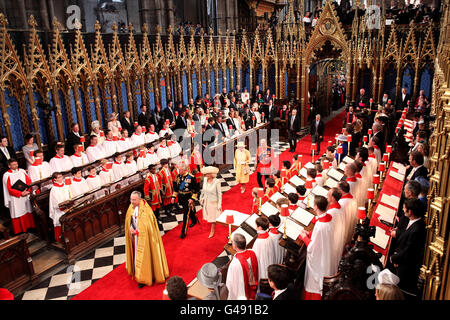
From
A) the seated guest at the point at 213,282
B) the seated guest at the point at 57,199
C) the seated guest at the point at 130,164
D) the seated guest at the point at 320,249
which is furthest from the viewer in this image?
the seated guest at the point at 130,164

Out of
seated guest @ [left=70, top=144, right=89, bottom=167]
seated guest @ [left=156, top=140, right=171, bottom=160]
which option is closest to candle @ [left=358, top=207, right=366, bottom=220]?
seated guest @ [left=156, top=140, right=171, bottom=160]

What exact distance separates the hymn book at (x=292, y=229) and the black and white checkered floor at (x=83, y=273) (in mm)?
1816

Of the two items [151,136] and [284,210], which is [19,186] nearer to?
[151,136]

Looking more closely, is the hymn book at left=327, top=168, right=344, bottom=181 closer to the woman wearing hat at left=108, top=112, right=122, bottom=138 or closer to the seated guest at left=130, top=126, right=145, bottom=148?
the seated guest at left=130, top=126, right=145, bottom=148

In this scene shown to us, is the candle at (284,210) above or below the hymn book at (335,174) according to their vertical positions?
above

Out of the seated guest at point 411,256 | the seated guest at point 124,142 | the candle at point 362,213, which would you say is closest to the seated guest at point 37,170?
the seated guest at point 124,142

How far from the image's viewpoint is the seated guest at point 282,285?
3.96 metres

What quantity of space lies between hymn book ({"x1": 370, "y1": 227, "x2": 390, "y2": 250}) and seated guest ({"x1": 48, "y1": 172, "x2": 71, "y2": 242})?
651 centimetres

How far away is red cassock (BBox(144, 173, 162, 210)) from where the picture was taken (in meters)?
9.36

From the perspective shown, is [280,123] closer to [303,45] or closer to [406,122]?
[303,45]

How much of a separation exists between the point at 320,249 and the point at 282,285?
1.62m

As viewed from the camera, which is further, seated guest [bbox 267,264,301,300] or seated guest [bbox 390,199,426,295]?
seated guest [bbox 390,199,426,295]

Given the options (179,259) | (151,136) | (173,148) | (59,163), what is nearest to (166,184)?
(173,148)

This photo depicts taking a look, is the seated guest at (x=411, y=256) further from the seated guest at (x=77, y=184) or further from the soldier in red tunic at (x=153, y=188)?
the seated guest at (x=77, y=184)
